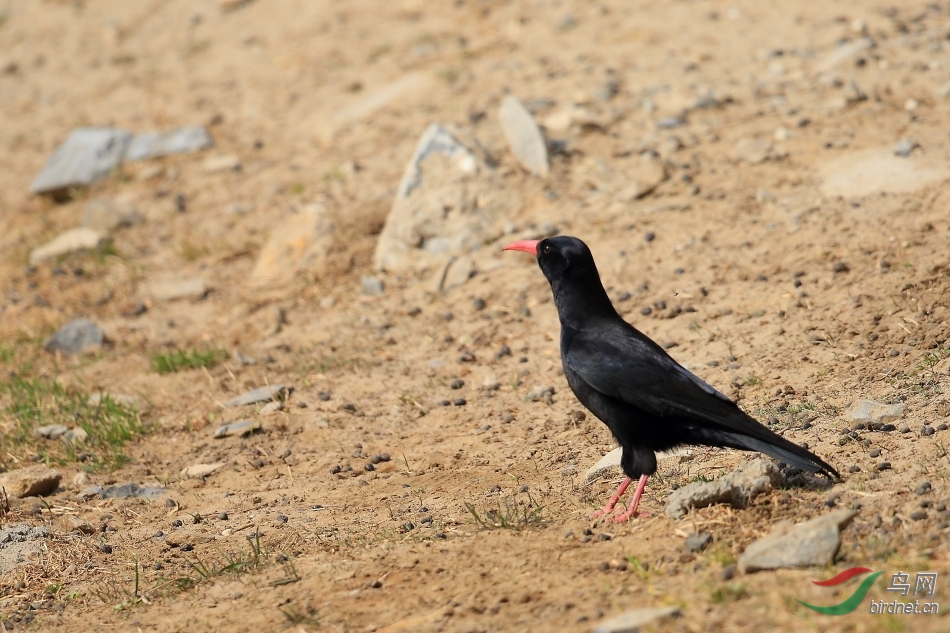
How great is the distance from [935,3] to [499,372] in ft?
21.6

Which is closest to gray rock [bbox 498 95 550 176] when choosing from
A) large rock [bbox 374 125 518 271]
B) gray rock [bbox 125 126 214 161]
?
large rock [bbox 374 125 518 271]

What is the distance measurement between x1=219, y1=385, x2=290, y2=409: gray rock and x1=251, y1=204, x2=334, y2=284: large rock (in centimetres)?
184

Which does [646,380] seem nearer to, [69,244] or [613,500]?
[613,500]

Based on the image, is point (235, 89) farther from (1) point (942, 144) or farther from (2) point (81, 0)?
(1) point (942, 144)

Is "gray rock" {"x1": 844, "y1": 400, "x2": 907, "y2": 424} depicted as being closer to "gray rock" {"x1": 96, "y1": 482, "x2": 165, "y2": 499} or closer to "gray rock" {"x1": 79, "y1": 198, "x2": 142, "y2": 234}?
"gray rock" {"x1": 96, "y1": 482, "x2": 165, "y2": 499}

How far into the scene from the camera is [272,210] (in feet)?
33.2

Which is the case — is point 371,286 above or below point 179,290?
above

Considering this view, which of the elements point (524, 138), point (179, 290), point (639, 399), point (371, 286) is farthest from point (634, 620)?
point (179, 290)

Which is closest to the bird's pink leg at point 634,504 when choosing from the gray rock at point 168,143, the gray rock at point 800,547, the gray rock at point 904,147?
the gray rock at point 800,547

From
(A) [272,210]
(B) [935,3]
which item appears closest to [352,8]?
(A) [272,210]

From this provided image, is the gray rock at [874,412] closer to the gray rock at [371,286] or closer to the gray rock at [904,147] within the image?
the gray rock at [904,147]

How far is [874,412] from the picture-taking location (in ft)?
17.8

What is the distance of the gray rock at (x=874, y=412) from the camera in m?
5.35

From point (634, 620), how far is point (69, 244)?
8.14 m
